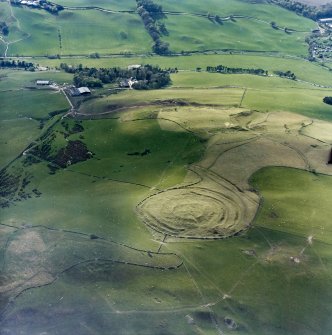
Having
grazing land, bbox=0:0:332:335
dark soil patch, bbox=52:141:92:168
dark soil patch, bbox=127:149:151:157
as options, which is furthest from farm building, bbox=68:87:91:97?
dark soil patch, bbox=127:149:151:157

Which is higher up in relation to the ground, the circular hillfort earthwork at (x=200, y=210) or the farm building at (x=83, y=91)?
the circular hillfort earthwork at (x=200, y=210)

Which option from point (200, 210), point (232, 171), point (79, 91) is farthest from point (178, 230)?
point (79, 91)

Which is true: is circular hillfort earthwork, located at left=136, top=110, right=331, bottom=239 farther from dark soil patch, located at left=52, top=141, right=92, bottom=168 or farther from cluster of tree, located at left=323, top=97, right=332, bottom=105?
dark soil patch, located at left=52, top=141, right=92, bottom=168

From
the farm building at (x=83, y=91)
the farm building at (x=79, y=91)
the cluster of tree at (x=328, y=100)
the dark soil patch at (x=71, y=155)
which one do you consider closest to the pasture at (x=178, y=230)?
the dark soil patch at (x=71, y=155)

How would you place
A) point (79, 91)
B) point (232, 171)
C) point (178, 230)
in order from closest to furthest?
1. point (178, 230)
2. point (232, 171)
3. point (79, 91)

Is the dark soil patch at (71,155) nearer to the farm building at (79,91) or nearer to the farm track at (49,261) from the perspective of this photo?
the farm track at (49,261)

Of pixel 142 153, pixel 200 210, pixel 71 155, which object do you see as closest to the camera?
pixel 200 210

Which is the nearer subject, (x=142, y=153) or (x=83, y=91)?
(x=142, y=153)

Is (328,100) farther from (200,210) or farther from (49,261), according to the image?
(49,261)

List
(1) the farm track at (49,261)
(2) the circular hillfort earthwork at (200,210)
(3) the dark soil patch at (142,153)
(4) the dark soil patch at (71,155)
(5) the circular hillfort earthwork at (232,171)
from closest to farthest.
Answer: (1) the farm track at (49,261)
(2) the circular hillfort earthwork at (200,210)
(5) the circular hillfort earthwork at (232,171)
(4) the dark soil patch at (71,155)
(3) the dark soil patch at (142,153)

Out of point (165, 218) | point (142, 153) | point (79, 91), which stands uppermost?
point (165, 218)
